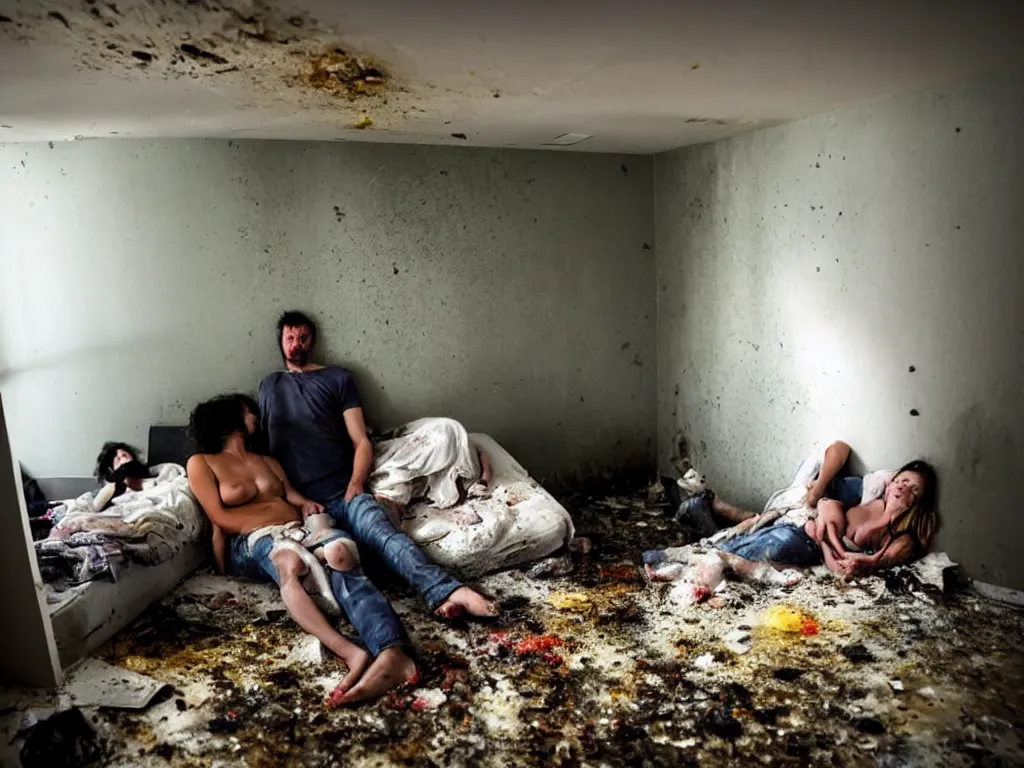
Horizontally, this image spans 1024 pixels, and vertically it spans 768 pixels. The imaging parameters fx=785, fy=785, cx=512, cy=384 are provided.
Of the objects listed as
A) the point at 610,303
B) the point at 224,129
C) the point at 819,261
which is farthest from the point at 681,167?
the point at 224,129

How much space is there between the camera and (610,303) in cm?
525

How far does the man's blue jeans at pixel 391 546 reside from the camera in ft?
11.3

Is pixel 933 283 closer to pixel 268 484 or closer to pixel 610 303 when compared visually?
pixel 610 303

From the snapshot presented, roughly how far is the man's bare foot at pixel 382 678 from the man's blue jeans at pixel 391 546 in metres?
0.52

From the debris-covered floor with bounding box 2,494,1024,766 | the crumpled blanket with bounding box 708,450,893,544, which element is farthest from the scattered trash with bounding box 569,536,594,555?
the crumpled blanket with bounding box 708,450,893,544

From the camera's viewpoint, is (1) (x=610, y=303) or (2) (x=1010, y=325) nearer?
(2) (x=1010, y=325)

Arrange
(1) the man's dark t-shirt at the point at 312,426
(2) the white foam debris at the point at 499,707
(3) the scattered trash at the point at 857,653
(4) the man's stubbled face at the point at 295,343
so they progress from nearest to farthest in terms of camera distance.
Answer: (2) the white foam debris at the point at 499,707, (3) the scattered trash at the point at 857,653, (1) the man's dark t-shirt at the point at 312,426, (4) the man's stubbled face at the point at 295,343


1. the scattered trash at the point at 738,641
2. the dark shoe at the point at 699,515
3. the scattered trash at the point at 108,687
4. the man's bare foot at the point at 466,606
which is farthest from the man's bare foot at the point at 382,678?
the dark shoe at the point at 699,515

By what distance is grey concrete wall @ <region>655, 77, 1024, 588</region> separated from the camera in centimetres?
325

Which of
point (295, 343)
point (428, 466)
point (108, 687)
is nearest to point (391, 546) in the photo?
point (428, 466)

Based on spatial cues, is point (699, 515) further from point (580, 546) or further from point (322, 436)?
point (322, 436)

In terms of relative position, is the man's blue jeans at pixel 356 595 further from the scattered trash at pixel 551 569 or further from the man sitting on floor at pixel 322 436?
the scattered trash at pixel 551 569

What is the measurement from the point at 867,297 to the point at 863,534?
3.71 feet

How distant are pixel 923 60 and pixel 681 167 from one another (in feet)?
6.95
